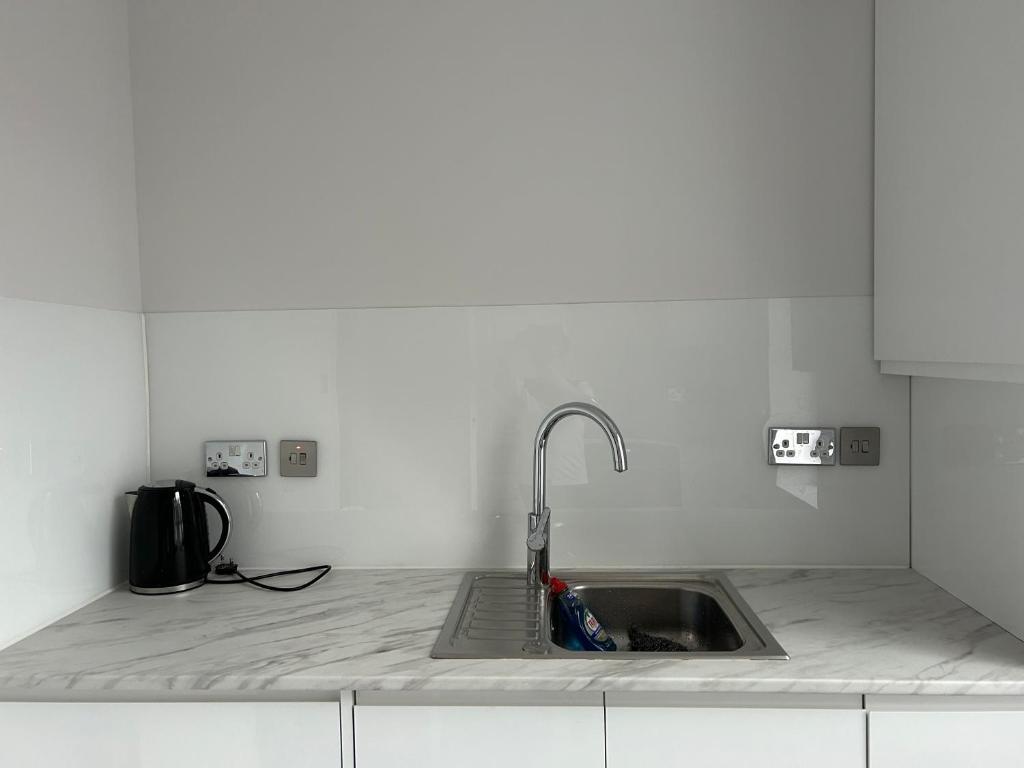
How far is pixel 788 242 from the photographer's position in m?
1.80

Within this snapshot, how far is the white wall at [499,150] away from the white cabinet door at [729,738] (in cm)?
94

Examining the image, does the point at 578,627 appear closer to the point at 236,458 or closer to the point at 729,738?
the point at 729,738

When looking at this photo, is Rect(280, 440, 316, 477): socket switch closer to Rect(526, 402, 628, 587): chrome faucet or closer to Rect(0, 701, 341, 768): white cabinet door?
Rect(526, 402, 628, 587): chrome faucet

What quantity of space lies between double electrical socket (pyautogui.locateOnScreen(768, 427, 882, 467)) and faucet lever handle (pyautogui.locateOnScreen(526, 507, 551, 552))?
0.56m

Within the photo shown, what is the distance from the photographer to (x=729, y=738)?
1255 millimetres

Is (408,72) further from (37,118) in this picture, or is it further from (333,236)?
(37,118)

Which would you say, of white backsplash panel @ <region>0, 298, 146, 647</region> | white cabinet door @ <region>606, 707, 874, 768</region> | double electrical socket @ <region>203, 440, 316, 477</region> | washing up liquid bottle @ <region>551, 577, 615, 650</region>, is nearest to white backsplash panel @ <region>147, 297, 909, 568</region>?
double electrical socket @ <region>203, 440, 316, 477</region>

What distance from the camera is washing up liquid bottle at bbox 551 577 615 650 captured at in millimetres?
1580

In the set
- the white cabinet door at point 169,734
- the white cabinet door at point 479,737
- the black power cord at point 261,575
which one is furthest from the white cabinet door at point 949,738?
the black power cord at point 261,575

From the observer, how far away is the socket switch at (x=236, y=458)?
1853mm

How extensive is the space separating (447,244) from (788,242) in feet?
2.64

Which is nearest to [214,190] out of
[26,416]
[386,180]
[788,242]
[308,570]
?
[386,180]

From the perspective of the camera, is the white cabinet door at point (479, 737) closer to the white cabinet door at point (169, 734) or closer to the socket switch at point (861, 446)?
the white cabinet door at point (169, 734)

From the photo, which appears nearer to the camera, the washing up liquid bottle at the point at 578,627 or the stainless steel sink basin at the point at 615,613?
the stainless steel sink basin at the point at 615,613
